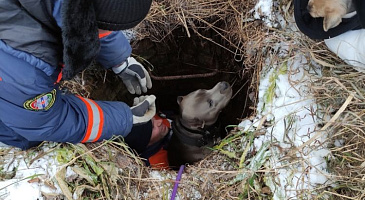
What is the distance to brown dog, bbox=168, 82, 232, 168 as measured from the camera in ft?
9.66

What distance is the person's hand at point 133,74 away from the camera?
2.72m

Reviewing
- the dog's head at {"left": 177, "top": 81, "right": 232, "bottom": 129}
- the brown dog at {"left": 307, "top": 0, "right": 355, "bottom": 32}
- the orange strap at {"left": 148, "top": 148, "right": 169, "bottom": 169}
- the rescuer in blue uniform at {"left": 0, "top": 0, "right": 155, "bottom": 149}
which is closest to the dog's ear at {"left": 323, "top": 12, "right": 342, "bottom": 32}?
the brown dog at {"left": 307, "top": 0, "right": 355, "bottom": 32}

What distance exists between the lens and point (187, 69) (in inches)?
138


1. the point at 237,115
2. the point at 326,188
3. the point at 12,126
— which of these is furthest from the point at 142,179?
the point at 237,115

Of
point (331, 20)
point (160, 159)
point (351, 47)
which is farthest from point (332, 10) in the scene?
point (160, 159)

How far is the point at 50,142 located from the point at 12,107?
1.34ft

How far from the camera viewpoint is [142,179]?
2.18 metres

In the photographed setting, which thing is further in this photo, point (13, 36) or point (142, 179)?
point (142, 179)

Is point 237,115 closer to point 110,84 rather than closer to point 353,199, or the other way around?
point 110,84

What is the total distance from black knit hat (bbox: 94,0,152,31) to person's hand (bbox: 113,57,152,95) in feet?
3.58

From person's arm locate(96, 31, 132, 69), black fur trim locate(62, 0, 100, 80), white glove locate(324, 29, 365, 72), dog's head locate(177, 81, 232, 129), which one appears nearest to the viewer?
black fur trim locate(62, 0, 100, 80)

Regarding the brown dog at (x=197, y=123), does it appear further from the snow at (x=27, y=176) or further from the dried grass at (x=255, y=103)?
the snow at (x=27, y=176)

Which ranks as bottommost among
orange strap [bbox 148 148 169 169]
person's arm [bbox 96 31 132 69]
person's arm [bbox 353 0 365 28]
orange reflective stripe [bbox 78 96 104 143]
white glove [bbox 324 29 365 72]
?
orange strap [bbox 148 148 169 169]

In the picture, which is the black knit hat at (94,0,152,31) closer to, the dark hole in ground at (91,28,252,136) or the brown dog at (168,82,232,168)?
the dark hole in ground at (91,28,252,136)
